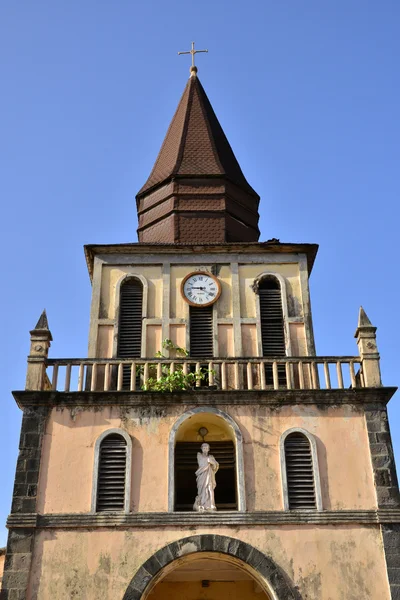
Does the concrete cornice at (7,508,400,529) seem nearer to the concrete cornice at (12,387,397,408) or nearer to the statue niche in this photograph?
the statue niche

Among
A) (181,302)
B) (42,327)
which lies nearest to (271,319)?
(181,302)

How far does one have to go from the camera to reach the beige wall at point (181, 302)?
2030 cm

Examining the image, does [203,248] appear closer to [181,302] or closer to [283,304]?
[181,302]

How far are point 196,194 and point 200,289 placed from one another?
3704 mm

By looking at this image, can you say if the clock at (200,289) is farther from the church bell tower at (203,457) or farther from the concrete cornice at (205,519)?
the concrete cornice at (205,519)

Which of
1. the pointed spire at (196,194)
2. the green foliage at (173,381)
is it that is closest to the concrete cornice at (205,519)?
the green foliage at (173,381)

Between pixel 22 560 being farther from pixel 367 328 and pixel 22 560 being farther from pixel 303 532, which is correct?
pixel 367 328

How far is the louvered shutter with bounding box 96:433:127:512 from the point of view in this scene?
54.0ft

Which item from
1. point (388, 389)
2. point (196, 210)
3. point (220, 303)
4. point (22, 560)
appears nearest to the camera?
Answer: point (22, 560)

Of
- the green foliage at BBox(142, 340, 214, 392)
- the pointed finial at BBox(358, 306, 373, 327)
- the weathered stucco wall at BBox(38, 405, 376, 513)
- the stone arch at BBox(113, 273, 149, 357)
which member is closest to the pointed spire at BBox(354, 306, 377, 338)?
the pointed finial at BBox(358, 306, 373, 327)

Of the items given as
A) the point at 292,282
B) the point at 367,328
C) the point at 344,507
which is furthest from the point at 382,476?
the point at 292,282

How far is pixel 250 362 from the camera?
18.2 m

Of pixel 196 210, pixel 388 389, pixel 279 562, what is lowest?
pixel 279 562

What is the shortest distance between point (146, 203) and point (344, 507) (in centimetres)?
1180
